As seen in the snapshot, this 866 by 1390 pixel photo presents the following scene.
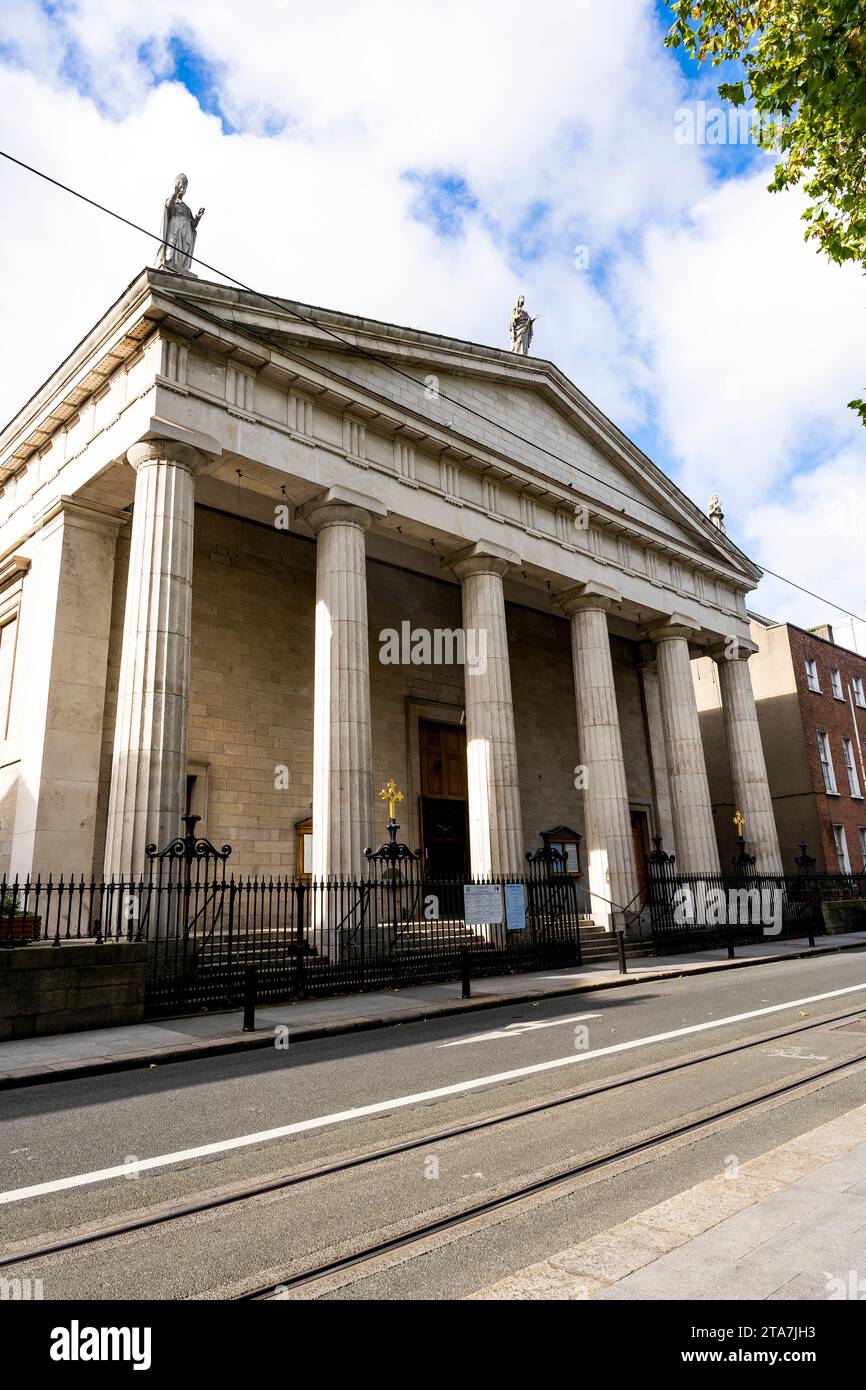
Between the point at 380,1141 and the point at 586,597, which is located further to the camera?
the point at 586,597

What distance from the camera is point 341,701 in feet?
57.0

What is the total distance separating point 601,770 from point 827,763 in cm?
1798

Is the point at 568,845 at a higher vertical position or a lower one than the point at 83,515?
lower

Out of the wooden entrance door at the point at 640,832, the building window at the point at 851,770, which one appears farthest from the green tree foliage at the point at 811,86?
the building window at the point at 851,770

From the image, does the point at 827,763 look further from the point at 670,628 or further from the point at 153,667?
the point at 153,667

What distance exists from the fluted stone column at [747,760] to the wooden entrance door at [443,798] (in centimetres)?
978

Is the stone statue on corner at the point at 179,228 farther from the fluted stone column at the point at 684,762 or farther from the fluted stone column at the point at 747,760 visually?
the fluted stone column at the point at 747,760

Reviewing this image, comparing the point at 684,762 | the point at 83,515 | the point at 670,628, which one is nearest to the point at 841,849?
the point at 684,762

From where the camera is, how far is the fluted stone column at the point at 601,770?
22.7 metres

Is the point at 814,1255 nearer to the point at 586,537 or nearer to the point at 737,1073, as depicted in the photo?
the point at 737,1073

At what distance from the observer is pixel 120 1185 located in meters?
5.36

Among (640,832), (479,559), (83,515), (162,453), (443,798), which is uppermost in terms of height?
(479,559)

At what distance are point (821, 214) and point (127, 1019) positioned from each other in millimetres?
13787

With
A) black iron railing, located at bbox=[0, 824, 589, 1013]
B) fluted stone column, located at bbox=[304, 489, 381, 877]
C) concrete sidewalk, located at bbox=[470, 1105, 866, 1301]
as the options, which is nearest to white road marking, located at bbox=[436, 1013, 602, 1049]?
black iron railing, located at bbox=[0, 824, 589, 1013]
